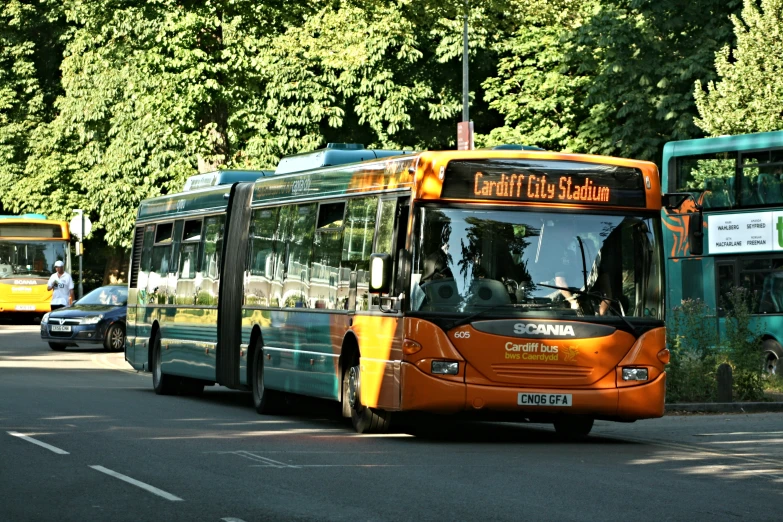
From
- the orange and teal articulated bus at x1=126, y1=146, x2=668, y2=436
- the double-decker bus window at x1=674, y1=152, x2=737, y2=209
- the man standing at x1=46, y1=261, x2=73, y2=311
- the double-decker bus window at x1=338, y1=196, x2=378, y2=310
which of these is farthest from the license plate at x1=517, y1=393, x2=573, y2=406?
the man standing at x1=46, y1=261, x2=73, y2=311

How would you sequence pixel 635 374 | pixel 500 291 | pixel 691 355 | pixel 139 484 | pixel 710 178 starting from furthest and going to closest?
pixel 710 178 < pixel 691 355 < pixel 635 374 < pixel 500 291 < pixel 139 484

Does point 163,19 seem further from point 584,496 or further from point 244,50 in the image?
point 584,496

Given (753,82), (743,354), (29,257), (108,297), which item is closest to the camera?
(743,354)

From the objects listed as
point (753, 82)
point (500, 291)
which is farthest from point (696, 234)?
point (753, 82)

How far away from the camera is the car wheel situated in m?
37.6

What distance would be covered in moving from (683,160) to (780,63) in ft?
24.2

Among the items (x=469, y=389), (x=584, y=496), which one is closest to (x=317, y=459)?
(x=469, y=389)

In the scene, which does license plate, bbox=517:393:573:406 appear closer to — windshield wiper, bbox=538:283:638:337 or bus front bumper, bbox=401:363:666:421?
bus front bumper, bbox=401:363:666:421

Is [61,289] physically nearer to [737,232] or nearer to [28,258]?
[28,258]

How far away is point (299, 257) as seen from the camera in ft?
63.0

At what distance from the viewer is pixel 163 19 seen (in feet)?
118

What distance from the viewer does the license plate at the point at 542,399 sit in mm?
15516

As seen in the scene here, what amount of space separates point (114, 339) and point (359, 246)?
2155cm

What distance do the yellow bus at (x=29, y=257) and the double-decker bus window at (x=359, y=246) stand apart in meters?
36.9
